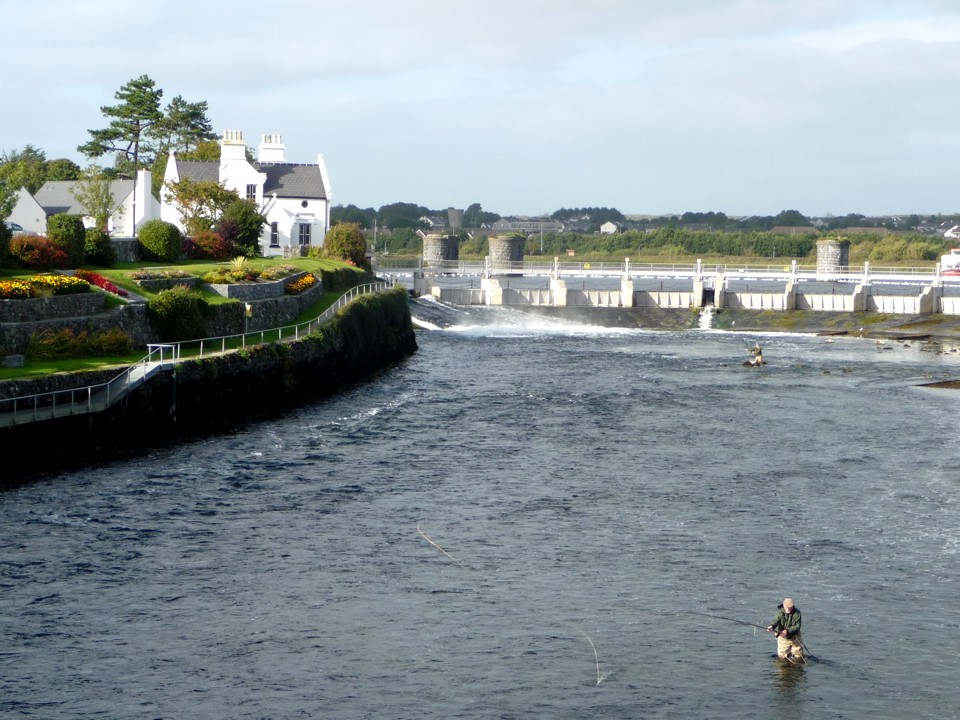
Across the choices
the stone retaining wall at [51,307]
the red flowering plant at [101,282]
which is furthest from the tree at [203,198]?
the stone retaining wall at [51,307]

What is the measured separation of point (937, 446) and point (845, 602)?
19989 mm

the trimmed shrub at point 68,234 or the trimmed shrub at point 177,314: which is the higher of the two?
the trimmed shrub at point 68,234

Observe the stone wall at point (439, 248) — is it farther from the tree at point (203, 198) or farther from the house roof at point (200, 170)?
the tree at point (203, 198)

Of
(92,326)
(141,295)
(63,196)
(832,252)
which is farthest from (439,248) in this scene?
(92,326)

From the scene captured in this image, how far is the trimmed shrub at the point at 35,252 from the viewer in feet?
185

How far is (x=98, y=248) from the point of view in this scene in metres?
64.9

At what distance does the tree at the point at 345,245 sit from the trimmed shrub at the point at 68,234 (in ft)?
104

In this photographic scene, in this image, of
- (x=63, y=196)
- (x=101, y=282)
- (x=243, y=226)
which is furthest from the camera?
(x=63, y=196)

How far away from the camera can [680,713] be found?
942 inches

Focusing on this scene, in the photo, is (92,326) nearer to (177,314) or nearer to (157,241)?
(177,314)

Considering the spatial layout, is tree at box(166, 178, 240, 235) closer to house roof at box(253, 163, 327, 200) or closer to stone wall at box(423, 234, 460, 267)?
house roof at box(253, 163, 327, 200)

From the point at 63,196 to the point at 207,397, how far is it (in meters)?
59.7

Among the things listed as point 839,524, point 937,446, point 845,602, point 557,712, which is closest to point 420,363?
point 937,446

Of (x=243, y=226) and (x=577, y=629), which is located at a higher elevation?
(x=243, y=226)
